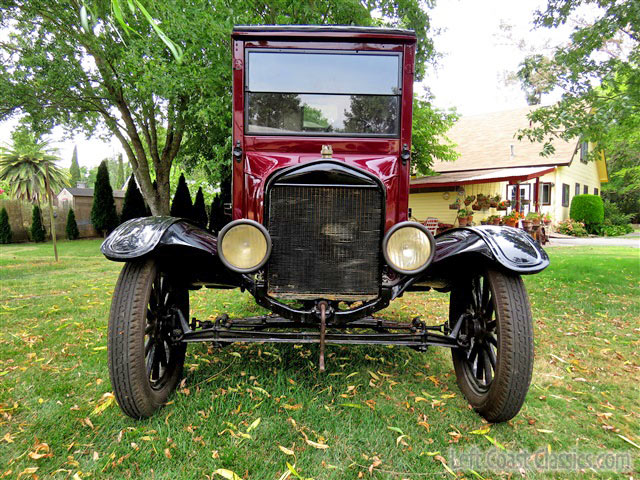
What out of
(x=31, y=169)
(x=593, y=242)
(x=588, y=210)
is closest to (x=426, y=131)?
(x=593, y=242)

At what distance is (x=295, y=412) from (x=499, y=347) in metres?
1.20

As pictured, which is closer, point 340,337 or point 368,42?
point 340,337

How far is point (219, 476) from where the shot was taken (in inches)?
65.8

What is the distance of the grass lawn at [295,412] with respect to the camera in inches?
69.6

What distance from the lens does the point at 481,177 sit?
12773mm

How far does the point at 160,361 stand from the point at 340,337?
1.18 m

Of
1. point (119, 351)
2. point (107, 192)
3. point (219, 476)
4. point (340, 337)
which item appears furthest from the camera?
point (107, 192)

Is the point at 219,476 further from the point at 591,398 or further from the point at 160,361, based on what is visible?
the point at 591,398

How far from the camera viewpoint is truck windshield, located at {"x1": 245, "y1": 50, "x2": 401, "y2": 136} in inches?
107

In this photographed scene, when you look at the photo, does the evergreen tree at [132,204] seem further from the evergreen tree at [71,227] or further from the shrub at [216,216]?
the shrub at [216,216]

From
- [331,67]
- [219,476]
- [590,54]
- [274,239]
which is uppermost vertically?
[590,54]

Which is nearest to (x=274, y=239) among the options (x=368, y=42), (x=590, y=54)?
(x=368, y=42)

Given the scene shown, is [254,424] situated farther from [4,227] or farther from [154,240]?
[4,227]

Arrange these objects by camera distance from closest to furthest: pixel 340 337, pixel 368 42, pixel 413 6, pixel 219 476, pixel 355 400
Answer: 1. pixel 219 476
2. pixel 340 337
3. pixel 355 400
4. pixel 368 42
5. pixel 413 6
